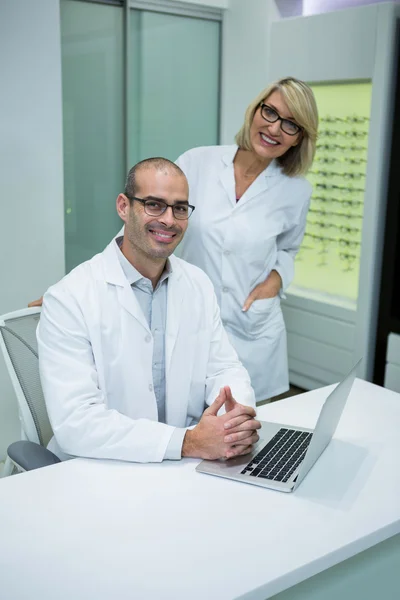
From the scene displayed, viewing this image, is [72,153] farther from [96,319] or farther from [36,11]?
[96,319]

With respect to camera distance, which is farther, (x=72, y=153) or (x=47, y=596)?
(x=72, y=153)

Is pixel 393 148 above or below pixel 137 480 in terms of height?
above

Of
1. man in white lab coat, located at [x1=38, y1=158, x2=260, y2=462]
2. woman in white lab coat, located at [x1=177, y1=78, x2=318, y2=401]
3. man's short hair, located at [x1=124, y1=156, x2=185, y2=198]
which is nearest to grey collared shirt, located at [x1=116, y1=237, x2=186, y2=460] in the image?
man in white lab coat, located at [x1=38, y1=158, x2=260, y2=462]

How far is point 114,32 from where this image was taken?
12.7 feet

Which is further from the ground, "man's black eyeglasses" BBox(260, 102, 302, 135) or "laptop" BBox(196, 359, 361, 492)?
"man's black eyeglasses" BBox(260, 102, 302, 135)

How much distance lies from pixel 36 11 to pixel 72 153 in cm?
87

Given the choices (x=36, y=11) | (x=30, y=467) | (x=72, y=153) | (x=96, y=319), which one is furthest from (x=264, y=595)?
(x=72, y=153)

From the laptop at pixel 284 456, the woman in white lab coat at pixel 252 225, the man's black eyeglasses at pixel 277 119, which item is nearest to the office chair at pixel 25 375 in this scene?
the laptop at pixel 284 456

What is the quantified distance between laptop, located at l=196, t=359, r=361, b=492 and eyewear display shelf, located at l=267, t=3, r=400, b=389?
2.30 meters

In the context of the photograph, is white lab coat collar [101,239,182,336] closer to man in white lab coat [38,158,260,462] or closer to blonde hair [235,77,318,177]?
man in white lab coat [38,158,260,462]

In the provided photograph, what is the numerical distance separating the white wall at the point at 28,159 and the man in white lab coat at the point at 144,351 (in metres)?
1.27

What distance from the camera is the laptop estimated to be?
1585 millimetres

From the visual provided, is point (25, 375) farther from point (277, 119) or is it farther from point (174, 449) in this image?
point (277, 119)

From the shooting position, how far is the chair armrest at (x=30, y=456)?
1.77 meters
